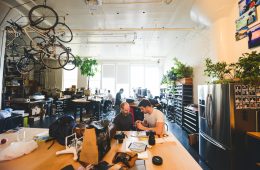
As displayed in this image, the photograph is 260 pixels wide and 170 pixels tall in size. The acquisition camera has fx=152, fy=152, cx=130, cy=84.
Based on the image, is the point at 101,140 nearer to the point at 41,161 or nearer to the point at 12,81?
the point at 41,161

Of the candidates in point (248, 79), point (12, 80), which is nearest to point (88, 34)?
point (12, 80)

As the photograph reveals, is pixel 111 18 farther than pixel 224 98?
Yes

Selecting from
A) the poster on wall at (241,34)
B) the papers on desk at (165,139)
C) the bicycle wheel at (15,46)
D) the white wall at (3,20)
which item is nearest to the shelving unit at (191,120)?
the poster on wall at (241,34)

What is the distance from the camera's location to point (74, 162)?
1.52 meters

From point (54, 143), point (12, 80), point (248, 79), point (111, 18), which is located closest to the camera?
point (54, 143)

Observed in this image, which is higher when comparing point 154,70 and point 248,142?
point 154,70

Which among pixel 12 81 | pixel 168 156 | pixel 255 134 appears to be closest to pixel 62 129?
pixel 168 156

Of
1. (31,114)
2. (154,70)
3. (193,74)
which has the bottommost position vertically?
(31,114)

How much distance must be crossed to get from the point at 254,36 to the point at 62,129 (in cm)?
352

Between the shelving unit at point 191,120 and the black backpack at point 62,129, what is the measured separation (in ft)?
11.8

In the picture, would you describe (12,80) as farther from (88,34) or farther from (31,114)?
(88,34)

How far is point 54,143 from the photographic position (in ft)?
6.52

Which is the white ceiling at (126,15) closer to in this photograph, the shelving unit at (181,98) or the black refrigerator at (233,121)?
the shelving unit at (181,98)

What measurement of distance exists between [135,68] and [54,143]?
9.89m
